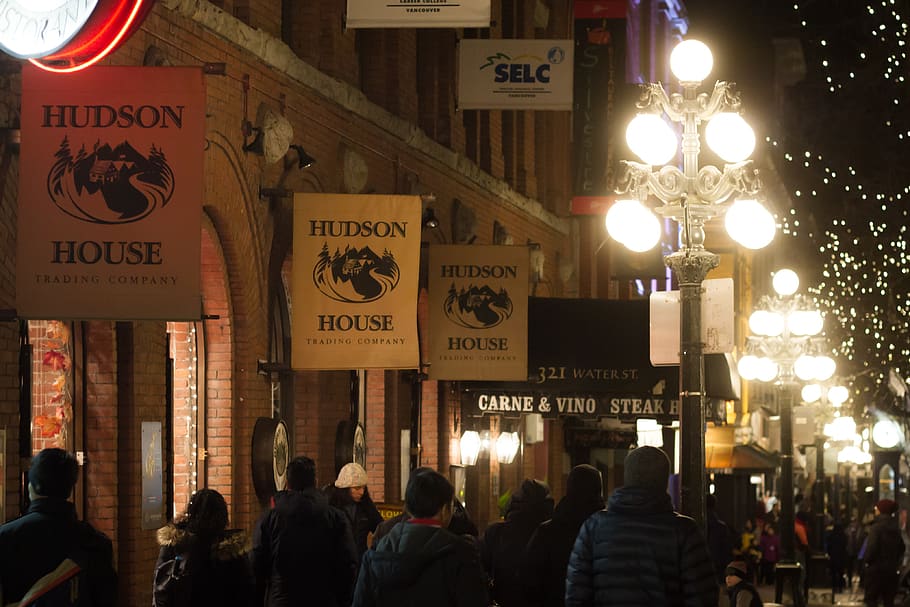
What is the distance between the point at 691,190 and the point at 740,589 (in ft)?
11.1

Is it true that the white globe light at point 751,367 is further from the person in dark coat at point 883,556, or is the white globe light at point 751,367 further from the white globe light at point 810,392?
the white globe light at point 810,392

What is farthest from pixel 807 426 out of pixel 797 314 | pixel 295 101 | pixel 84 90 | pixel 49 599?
pixel 49 599

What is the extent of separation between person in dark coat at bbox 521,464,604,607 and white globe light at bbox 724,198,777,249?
4290 millimetres

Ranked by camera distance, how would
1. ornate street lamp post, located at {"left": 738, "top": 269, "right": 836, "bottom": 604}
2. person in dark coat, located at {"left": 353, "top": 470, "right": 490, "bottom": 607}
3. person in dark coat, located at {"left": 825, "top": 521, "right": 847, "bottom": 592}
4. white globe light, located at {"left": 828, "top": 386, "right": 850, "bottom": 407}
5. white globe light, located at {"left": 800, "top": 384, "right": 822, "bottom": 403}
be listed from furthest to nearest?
white globe light, located at {"left": 828, "top": 386, "right": 850, "bottom": 407}, white globe light, located at {"left": 800, "top": 384, "right": 822, "bottom": 403}, person in dark coat, located at {"left": 825, "top": 521, "right": 847, "bottom": 592}, ornate street lamp post, located at {"left": 738, "top": 269, "right": 836, "bottom": 604}, person in dark coat, located at {"left": 353, "top": 470, "right": 490, "bottom": 607}

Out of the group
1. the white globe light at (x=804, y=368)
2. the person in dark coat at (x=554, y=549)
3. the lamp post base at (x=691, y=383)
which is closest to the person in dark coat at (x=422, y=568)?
the person in dark coat at (x=554, y=549)

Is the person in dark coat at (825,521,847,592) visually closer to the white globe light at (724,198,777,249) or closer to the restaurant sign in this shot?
the restaurant sign

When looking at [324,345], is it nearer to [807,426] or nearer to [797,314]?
[797,314]

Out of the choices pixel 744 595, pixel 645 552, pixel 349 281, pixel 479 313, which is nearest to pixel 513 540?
pixel 744 595

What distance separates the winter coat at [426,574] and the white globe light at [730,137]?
268 inches

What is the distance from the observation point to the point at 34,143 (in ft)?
34.6

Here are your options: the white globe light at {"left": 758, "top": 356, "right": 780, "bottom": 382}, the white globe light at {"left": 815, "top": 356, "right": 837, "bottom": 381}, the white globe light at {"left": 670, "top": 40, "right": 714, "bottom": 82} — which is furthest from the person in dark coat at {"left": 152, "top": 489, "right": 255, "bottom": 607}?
the white globe light at {"left": 815, "top": 356, "right": 837, "bottom": 381}

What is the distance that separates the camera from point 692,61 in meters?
14.0

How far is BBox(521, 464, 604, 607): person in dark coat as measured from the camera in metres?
10.2

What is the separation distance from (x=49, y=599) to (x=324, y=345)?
334 inches
